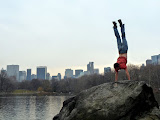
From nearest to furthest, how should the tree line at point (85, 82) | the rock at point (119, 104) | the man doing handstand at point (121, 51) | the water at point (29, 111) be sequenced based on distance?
the rock at point (119, 104) → the man doing handstand at point (121, 51) → the water at point (29, 111) → the tree line at point (85, 82)

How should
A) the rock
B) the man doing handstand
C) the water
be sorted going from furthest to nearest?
the water < the man doing handstand < the rock

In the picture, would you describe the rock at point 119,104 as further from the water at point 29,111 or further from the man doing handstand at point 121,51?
the water at point 29,111

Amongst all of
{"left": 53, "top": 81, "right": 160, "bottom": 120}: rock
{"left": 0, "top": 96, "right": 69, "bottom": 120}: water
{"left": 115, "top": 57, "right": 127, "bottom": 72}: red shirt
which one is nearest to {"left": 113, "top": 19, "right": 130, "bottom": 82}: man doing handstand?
{"left": 115, "top": 57, "right": 127, "bottom": 72}: red shirt

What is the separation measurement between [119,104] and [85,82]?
347ft

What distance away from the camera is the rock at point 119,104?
966 cm

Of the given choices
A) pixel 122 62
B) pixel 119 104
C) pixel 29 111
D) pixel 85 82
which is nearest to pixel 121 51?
pixel 122 62

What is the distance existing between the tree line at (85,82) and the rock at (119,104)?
6303 centimetres

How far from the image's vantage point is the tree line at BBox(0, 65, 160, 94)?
75875mm

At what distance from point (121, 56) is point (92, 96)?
3157 millimetres

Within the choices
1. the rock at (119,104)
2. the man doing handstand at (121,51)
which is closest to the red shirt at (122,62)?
the man doing handstand at (121,51)

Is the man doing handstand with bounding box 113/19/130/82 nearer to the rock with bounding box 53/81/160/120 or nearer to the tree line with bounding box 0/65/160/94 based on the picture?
the rock with bounding box 53/81/160/120

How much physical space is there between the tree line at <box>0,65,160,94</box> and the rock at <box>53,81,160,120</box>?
2481 inches

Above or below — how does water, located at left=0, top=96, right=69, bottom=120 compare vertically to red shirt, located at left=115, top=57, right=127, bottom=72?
below

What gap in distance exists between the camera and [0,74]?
123 meters
